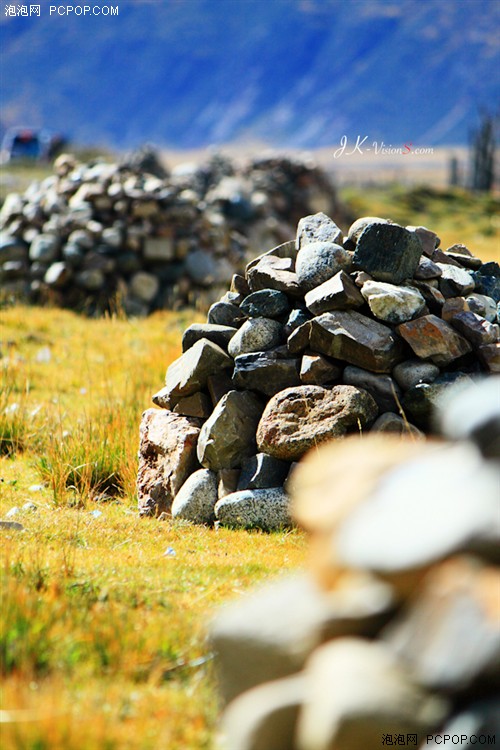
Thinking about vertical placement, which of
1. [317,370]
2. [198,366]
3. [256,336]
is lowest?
[198,366]

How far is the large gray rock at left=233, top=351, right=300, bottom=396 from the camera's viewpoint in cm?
600

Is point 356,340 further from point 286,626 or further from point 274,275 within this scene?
point 286,626

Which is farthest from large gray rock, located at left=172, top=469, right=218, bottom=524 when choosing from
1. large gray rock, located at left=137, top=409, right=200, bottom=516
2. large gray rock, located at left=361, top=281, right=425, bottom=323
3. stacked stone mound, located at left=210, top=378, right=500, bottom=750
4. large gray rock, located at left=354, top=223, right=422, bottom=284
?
stacked stone mound, located at left=210, top=378, right=500, bottom=750

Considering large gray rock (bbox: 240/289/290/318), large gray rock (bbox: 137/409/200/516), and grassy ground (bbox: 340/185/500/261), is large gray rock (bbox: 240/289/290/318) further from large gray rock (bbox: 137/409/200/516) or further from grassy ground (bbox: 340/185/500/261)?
grassy ground (bbox: 340/185/500/261)

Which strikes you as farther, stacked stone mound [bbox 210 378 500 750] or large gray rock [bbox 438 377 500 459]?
large gray rock [bbox 438 377 500 459]

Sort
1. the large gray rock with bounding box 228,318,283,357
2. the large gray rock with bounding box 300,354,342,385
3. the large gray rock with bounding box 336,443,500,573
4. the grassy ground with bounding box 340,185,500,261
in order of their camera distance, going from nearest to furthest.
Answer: the large gray rock with bounding box 336,443,500,573, the large gray rock with bounding box 300,354,342,385, the large gray rock with bounding box 228,318,283,357, the grassy ground with bounding box 340,185,500,261

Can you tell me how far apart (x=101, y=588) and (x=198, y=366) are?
7.96 feet

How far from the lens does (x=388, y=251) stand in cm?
592

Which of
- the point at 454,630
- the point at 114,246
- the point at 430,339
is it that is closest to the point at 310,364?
the point at 430,339

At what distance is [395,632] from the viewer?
2.64 metres

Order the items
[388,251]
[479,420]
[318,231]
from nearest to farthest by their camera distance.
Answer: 1. [479,420]
2. [388,251]
3. [318,231]

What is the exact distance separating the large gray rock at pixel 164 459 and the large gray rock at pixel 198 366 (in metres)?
0.25

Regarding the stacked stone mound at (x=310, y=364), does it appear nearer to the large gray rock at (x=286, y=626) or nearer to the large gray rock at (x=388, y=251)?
the large gray rock at (x=388, y=251)

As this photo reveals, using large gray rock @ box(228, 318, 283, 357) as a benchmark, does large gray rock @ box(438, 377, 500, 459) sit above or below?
above
